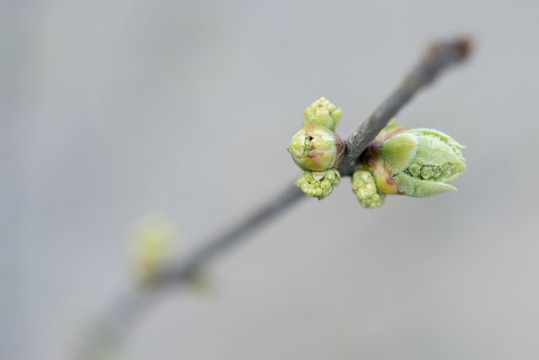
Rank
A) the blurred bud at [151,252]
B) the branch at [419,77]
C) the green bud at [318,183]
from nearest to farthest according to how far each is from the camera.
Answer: the branch at [419,77], the green bud at [318,183], the blurred bud at [151,252]

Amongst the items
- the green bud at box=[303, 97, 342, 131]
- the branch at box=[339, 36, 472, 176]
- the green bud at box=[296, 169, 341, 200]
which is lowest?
the branch at box=[339, 36, 472, 176]

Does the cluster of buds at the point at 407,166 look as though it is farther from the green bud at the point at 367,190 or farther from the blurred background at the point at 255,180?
the blurred background at the point at 255,180

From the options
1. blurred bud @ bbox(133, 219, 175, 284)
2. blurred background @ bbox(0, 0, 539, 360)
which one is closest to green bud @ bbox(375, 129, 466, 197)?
blurred bud @ bbox(133, 219, 175, 284)

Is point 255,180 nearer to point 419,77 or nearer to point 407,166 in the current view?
point 407,166

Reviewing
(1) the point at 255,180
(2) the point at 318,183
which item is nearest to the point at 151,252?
(2) the point at 318,183

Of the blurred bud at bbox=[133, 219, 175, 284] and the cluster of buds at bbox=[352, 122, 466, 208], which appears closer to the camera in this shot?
the cluster of buds at bbox=[352, 122, 466, 208]

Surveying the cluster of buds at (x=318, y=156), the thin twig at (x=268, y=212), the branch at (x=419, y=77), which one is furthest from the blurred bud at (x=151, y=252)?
the branch at (x=419, y=77)

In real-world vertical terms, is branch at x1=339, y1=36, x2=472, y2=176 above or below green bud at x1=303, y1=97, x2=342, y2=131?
below

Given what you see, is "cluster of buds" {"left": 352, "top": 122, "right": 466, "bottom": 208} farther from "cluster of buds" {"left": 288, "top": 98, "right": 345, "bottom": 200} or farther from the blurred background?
the blurred background
